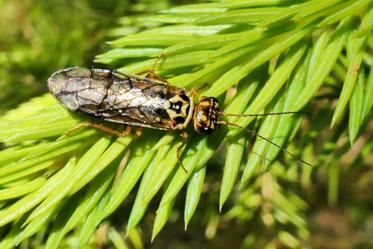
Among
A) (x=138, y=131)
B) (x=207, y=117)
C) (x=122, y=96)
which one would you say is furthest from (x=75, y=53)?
(x=207, y=117)

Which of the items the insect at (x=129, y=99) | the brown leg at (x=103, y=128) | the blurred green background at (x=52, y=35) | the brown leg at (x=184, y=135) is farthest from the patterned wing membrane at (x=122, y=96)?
the blurred green background at (x=52, y=35)

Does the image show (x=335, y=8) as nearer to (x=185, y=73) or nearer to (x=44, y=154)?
(x=185, y=73)

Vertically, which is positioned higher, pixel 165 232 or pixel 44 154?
pixel 44 154

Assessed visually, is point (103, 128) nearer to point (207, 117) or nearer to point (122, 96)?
point (207, 117)

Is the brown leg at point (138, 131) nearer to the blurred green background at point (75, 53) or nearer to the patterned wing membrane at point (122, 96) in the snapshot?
the patterned wing membrane at point (122, 96)

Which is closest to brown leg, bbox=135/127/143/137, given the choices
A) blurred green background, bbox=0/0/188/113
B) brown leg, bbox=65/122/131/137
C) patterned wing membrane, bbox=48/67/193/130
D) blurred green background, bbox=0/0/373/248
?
brown leg, bbox=65/122/131/137

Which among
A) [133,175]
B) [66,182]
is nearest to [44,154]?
[66,182]

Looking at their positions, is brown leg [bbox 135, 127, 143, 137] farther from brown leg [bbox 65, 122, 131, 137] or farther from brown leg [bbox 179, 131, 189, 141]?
brown leg [bbox 179, 131, 189, 141]
